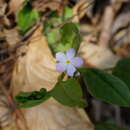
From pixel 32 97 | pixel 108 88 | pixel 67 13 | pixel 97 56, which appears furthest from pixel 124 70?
pixel 67 13

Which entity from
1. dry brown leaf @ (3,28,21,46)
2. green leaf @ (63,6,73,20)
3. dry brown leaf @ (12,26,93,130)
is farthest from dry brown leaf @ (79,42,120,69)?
dry brown leaf @ (3,28,21,46)

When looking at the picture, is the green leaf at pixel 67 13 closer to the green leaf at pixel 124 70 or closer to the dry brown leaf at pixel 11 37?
the dry brown leaf at pixel 11 37

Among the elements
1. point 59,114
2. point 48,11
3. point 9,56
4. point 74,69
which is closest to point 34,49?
point 9,56

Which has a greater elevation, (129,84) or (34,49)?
(34,49)

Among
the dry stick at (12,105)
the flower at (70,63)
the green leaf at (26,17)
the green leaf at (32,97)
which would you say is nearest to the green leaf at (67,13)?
the green leaf at (26,17)

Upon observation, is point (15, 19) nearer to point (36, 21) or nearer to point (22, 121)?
point (36, 21)

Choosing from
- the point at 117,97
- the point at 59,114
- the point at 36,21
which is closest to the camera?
the point at 117,97
